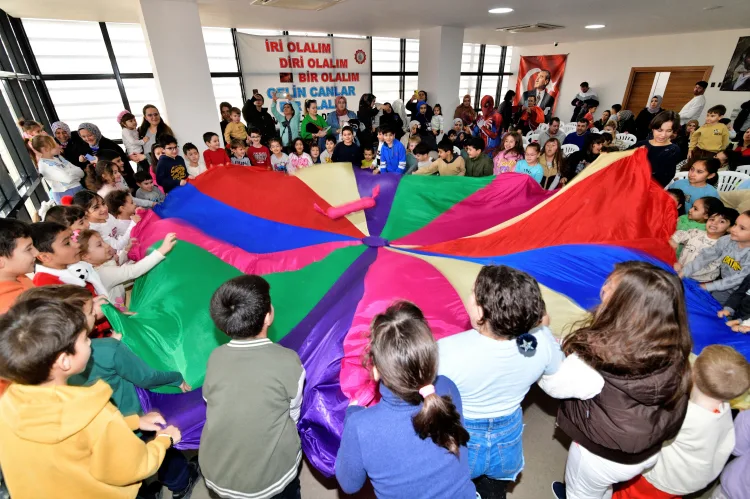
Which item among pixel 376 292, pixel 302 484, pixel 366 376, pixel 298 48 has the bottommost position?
pixel 302 484

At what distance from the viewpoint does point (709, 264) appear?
2211mm

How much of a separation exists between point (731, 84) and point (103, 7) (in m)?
10.4

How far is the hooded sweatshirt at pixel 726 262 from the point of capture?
80.4 inches

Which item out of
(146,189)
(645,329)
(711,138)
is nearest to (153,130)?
(146,189)

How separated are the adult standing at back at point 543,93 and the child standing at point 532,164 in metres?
8.05

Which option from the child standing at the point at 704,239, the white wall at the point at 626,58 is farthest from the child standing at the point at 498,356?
the white wall at the point at 626,58

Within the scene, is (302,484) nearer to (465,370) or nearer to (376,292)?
(376,292)

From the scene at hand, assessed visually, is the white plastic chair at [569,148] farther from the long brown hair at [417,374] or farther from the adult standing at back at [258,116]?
the long brown hair at [417,374]

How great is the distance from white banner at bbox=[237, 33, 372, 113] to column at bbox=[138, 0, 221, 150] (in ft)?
6.91

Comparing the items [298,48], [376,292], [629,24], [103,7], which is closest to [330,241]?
[376,292]

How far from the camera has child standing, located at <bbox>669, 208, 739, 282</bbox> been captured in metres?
2.23

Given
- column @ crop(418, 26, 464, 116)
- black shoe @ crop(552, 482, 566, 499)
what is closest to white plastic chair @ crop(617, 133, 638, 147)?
column @ crop(418, 26, 464, 116)

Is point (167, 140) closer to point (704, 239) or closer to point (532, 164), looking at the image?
point (532, 164)

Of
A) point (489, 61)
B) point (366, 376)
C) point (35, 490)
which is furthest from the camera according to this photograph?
point (489, 61)
